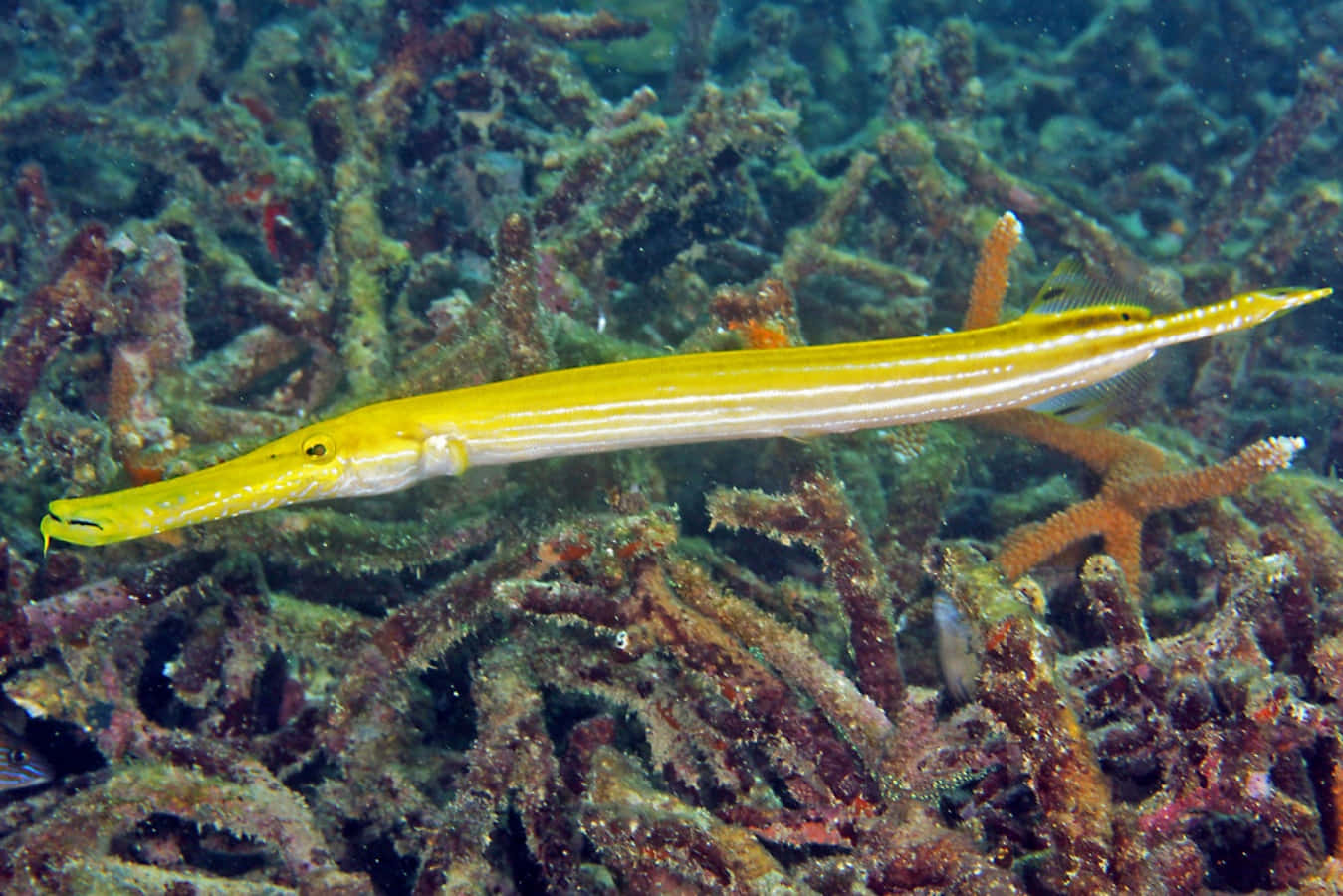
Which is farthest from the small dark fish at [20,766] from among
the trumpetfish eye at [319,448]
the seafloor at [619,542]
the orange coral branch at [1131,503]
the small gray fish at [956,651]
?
the orange coral branch at [1131,503]

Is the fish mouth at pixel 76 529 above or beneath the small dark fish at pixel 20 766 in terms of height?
above

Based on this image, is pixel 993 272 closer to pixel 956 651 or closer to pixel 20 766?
pixel 956 651

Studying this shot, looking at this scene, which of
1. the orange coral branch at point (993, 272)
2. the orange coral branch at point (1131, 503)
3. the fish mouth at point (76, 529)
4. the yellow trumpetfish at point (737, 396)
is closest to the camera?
the fish mouth at point (76, 529)

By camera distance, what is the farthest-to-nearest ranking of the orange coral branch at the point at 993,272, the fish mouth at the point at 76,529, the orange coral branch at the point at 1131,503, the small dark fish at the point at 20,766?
1. the orange coral branch at the point at 993,272
2. the orange coral branch at the point at 1131,503
3. the small dark fish at the point at 20,766
4. the fish mouth at the point at 76,529

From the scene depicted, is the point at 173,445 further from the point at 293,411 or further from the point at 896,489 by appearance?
the point at 896,489

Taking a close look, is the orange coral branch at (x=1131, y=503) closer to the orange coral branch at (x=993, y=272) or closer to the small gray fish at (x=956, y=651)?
the small gray fish at (x=956, y=651)

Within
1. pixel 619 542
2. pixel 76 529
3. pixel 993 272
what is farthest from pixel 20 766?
pixel 993 272

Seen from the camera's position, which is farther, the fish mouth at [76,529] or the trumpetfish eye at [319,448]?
the trumpetfish eye at [319,448]
